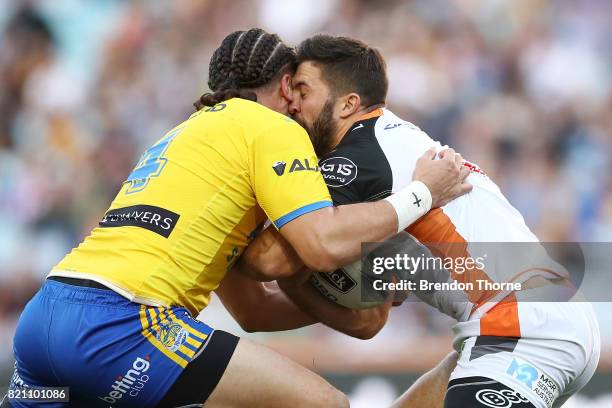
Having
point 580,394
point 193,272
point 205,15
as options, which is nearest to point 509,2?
point 205,15

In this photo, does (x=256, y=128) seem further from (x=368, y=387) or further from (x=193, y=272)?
(x=368, y=387)

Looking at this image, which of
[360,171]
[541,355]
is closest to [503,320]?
[541,355]

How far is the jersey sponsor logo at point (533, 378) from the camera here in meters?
4.45

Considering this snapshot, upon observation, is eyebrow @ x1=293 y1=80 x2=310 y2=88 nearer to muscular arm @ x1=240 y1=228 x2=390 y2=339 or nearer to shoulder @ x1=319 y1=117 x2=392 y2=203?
shoulder @ x1=319 y1=117 x2=392 y2=203

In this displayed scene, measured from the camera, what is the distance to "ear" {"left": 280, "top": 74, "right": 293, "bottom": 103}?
528 centimetres

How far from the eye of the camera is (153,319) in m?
4.41

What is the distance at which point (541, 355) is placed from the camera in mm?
4543

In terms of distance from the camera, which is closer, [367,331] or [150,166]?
[150,166]

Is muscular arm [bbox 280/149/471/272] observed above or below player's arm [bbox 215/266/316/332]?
above

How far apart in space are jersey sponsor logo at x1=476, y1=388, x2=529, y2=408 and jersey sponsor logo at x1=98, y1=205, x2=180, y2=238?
1595mm

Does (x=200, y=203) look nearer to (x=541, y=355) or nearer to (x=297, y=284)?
(x=297, y=284)

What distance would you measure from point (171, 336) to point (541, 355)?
171 cm

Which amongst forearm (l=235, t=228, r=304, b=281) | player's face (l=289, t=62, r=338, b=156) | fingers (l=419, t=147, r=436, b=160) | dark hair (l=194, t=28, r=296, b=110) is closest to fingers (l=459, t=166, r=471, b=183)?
fingers (l=419, t=147, r=436, b=160)

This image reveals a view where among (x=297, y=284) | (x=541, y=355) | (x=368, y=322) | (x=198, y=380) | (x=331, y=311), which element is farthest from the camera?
(x=368, y=322)
